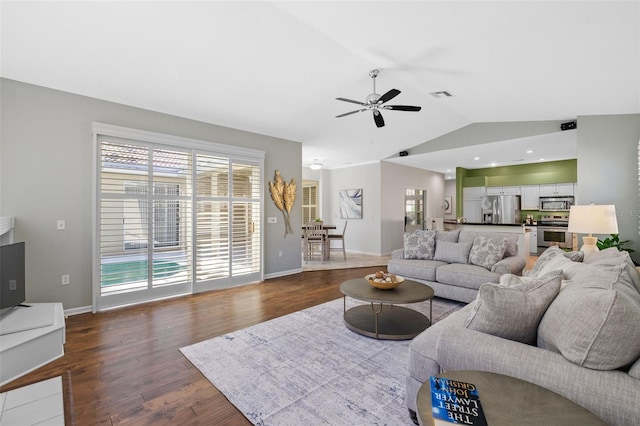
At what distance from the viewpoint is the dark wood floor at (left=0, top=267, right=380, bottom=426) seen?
6.21ft

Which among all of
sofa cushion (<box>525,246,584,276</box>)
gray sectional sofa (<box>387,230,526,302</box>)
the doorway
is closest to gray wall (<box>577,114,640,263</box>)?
gray sectional sofa (<box>387,230,526,302</box>)

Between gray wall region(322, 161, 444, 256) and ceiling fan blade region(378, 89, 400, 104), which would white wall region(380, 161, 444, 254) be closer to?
gray wall region(322, 161, 444, 256)

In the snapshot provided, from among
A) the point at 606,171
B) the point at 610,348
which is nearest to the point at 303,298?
the point at 610,348

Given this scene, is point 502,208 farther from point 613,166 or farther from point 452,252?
point 452,252

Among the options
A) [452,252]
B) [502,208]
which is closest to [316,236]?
[452,252]

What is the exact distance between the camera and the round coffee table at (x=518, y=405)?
98 centimetres

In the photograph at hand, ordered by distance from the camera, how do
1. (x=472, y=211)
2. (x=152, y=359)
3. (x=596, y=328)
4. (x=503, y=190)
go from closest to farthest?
1. (x=596, y=328)
2. (x=152, y=359)
3. (x=503, y=190)
4. (x=472, y=211)

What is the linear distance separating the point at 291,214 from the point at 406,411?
14.8ft

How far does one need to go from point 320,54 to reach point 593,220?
371cm

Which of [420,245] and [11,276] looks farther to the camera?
[420,245]

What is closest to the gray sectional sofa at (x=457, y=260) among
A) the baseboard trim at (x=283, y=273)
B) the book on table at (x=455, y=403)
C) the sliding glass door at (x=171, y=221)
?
the baseboard trim at (x=283, y=273)

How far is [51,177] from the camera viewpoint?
346 cm

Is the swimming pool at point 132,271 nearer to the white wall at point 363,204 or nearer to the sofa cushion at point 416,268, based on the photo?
the sofa cushion at point 416,268

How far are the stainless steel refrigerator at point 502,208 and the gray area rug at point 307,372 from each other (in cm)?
751
